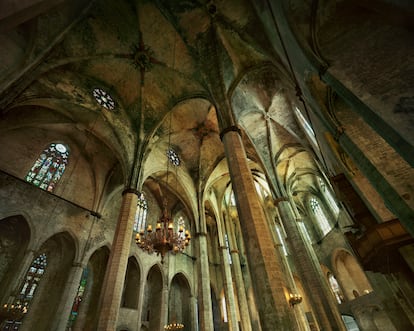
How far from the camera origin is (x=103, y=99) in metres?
11.3

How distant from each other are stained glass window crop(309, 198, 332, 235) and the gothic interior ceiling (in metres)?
5.09

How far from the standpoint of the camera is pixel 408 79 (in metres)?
4.01

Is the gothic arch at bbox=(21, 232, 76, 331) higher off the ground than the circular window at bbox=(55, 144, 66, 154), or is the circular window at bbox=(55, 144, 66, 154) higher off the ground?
the circular window at bbox=(55, 144, 66, 154)

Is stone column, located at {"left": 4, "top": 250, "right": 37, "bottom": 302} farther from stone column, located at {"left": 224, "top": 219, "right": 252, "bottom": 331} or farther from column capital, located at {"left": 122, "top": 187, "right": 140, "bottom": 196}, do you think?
stone column, located at {"left": 224, "top": 219, "right": 252, "bottom": 331}

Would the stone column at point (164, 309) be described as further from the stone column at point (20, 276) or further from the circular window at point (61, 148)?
the circular window at point (61, 148)

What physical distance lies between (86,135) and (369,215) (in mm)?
14153

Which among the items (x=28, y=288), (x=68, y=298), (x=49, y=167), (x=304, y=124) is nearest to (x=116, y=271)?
(x=68, y=298)

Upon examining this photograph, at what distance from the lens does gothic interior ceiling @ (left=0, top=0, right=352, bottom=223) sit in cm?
847

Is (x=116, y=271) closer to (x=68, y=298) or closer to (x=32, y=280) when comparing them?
(x=68, y=298)

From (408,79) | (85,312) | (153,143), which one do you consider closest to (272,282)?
(408,79)

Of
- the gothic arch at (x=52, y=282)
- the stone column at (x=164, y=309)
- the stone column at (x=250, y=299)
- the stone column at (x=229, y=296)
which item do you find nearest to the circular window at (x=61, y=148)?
the gothic arch at (x=52, y=282)

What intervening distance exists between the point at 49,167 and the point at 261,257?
12.2 meters

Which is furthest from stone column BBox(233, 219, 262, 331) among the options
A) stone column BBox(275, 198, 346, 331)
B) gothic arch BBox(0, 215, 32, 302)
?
gothic arch BBox(0, 215, 32, 302)

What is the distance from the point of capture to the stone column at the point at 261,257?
4.54m
